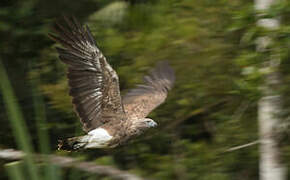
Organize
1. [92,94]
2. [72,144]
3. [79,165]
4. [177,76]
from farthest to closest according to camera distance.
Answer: [177,76]
[92,94]
[72,144]
[79,165]

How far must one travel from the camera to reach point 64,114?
5.80 meters

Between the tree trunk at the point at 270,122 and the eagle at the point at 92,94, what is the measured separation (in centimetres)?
93

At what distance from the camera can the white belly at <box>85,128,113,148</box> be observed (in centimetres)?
488

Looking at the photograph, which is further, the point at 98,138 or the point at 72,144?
the point at 98,138

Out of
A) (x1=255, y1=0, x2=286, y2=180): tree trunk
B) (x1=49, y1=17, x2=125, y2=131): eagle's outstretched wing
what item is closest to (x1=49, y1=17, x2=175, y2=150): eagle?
(x1=49, y1=17, x2=125, y2=131): eagle's outstretched wing

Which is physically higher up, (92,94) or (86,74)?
(86,74)

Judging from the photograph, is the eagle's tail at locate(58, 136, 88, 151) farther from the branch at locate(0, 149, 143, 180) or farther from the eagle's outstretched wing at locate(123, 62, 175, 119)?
the branch at locate(0, 149, 143, 180)

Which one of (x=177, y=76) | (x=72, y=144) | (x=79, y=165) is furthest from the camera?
(x=177, y=76)

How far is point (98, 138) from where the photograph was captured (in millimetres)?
4902

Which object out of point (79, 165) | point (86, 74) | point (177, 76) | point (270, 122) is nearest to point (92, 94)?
point (86, 74)

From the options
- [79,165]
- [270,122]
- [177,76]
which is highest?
[177,76]

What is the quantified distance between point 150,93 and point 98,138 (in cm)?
107

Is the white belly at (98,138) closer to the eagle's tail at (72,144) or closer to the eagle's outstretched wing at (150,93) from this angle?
the eagle's tail at (72,144)

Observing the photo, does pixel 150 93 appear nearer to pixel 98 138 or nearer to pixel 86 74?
pixel 98 138
